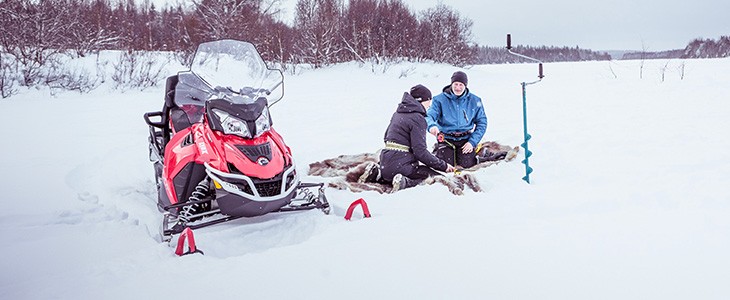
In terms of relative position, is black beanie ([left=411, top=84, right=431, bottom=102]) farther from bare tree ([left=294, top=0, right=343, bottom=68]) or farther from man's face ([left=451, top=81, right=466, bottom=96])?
bare tree ([left=294, top=0, right=343, bottom=68])

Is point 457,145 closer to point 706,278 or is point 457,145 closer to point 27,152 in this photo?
point 706,278

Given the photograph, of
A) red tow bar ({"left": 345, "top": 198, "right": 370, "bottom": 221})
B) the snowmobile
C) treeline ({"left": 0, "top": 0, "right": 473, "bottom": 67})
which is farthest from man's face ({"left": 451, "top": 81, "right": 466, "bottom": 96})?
treeline ({"left": 0, "top": 0, "right": 473, "bottom": 67})


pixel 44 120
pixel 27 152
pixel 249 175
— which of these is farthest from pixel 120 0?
pixel 249 175

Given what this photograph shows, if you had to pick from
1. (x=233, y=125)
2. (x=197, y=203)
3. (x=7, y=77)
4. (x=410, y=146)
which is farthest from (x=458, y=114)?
(x=7, y=77)

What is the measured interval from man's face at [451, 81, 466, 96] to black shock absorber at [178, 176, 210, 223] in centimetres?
306

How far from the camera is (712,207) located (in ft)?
10.7

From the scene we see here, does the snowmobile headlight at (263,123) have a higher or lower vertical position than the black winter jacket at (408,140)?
higher

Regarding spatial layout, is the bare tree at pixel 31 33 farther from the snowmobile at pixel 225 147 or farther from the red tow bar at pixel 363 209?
the red tow bar at pixel 363 209

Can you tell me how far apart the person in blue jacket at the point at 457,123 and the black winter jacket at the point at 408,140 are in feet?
3.53

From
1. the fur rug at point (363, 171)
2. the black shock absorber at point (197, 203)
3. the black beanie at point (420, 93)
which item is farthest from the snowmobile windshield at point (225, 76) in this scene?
the black beanie at point (420, 93)

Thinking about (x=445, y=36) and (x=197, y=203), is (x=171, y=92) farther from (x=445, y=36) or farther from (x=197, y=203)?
(x=445, y=36)

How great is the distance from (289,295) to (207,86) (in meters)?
2.00

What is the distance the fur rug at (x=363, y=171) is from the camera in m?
4.14

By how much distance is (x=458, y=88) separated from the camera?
5441 millimetres
